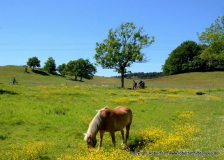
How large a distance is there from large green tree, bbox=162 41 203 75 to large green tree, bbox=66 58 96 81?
44675 mm

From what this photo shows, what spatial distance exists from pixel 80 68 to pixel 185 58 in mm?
57169

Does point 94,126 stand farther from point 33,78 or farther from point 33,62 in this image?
point 33,62

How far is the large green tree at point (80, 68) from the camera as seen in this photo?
109294 mm

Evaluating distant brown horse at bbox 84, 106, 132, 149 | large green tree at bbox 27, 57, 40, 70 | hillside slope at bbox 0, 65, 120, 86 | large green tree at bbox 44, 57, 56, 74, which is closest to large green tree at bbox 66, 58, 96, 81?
hillside slope at bbox 0, 65, 120, 86

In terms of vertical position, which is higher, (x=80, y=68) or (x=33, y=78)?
(x=80, y=68)

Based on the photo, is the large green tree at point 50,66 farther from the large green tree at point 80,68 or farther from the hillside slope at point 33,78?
the large green tree at point 80,68

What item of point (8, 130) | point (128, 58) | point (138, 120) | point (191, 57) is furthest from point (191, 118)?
point (191, 57)

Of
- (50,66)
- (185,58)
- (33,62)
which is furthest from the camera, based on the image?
(50,66)

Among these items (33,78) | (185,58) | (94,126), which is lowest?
(94,126)

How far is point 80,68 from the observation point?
363ft

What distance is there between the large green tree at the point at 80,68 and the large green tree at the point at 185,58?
44675 millimetres

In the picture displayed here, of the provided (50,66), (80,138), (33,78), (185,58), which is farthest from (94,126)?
(50,66)

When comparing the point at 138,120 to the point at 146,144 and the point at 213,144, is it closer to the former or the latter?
the point at 146,144

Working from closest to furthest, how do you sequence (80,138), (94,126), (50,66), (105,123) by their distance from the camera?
(94,126) → (105,123) → (80,138) → (50,66)
